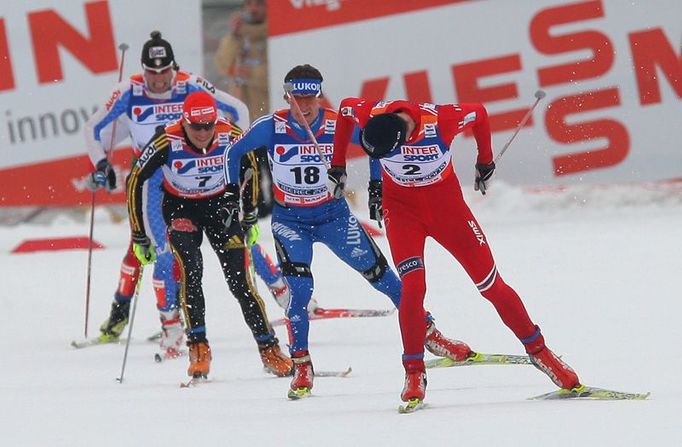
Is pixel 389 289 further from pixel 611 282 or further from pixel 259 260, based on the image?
pixel 611 282

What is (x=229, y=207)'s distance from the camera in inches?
341

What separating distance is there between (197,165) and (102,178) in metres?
1.66

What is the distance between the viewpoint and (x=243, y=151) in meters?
8.37

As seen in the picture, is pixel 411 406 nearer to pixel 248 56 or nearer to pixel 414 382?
pixel 414 382

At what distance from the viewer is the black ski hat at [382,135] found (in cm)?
686

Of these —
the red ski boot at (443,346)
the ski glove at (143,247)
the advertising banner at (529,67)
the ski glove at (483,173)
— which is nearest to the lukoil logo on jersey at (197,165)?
the ski glove at (143,247)

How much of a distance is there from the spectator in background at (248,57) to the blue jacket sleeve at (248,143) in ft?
15.3

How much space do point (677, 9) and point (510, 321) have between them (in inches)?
242

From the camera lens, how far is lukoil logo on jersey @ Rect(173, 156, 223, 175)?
29.3ft

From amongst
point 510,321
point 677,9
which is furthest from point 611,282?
point 510,321

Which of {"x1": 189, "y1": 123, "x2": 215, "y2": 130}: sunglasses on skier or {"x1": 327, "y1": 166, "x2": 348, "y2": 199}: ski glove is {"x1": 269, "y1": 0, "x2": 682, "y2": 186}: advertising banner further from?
{"x1": 327, "y1": 166, "x2": 348, "y2": 199}: ski glove

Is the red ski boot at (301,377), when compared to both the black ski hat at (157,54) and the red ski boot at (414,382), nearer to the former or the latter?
the red ski boot at (414,382)

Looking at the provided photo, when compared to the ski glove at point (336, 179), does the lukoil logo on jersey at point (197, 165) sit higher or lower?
lower

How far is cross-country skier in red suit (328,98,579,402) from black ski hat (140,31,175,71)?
114 inches
